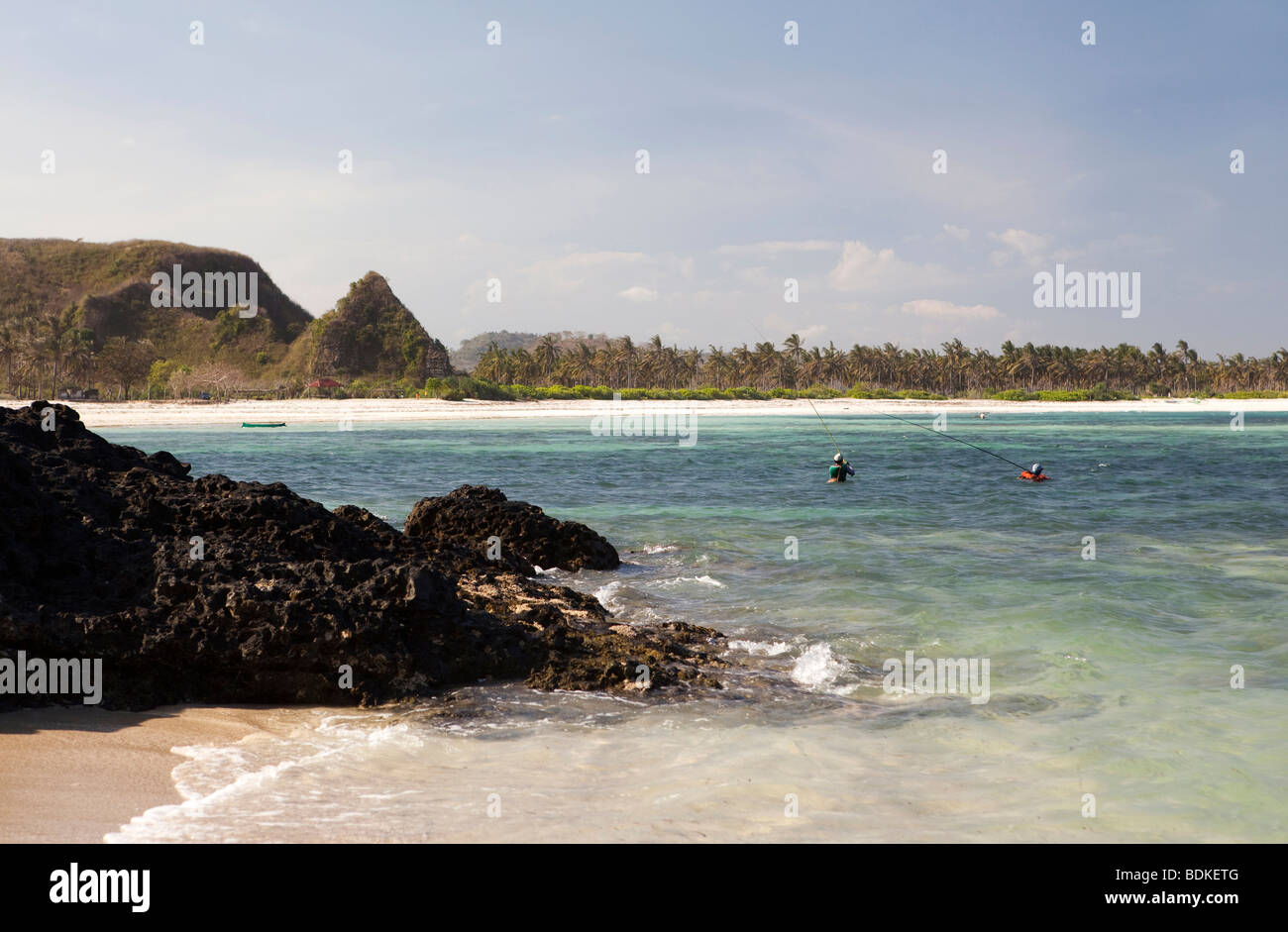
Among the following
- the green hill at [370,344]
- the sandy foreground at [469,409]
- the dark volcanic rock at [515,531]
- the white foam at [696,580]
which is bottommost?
the white foam at [696,580]

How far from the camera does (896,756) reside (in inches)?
271

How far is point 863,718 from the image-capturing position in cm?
777

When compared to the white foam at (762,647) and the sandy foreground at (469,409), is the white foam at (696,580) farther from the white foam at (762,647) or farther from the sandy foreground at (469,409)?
the sandy foreground at (469,409)

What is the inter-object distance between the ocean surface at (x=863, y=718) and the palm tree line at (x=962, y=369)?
126 m

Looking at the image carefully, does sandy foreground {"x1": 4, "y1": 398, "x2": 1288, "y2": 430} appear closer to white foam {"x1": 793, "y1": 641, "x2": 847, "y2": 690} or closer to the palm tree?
the palm tree

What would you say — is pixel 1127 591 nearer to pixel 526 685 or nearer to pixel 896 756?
pixel 896 756

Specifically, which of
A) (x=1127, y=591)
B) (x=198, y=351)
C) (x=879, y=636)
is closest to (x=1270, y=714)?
(x=879, y=636)

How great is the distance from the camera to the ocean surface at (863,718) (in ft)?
18.5

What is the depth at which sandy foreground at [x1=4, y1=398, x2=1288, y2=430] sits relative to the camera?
2822 inches

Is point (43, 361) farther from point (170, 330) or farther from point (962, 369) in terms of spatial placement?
point (962, 369)

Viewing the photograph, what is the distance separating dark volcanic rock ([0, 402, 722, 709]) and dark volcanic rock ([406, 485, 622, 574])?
3953 mm

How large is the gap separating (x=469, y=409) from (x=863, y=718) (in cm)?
8521

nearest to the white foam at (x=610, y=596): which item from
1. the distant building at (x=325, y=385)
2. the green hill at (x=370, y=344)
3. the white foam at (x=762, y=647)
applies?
the white foam at (x=762, y=647)

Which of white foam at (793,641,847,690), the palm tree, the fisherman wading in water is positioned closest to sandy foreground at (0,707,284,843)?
white foam at (793,641,847,690)
